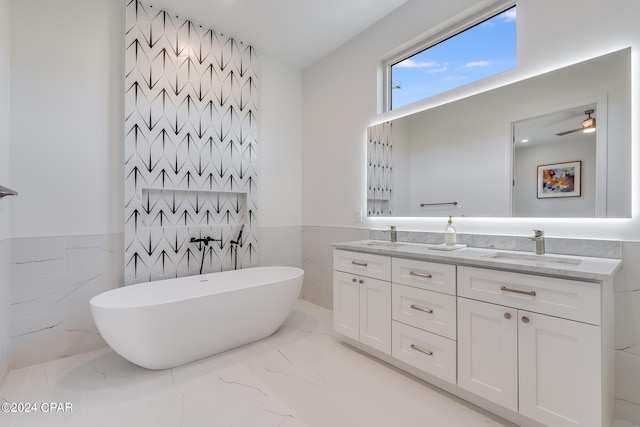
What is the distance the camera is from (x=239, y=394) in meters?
1.80

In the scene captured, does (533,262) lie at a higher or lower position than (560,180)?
lower

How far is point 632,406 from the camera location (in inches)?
59.5

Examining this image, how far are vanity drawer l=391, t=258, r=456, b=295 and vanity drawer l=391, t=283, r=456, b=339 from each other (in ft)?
0.12

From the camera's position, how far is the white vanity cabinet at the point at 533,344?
124 cm

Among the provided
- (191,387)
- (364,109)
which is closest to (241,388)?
(191,387)

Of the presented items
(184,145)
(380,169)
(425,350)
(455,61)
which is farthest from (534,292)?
(184,145)

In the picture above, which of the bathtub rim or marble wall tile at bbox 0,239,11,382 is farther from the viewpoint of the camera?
the bathtub rim

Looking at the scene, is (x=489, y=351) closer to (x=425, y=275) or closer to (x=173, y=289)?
(x=425, y=275)

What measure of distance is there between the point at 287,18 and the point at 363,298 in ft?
8.77

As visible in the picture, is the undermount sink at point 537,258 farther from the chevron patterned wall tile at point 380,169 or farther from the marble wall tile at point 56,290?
the marble wall tile at point 56,290

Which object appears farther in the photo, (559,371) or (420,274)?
(420,274)

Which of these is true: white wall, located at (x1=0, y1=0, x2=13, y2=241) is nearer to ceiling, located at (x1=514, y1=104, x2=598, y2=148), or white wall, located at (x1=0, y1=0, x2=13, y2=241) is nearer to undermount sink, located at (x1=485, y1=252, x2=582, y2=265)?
undermount sink, located at (x1=485, y1=252, x2=582, y2=265)

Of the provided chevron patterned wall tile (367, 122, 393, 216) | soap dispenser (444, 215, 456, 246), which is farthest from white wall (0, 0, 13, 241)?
soap dispenser (444, 215, 456, 246)

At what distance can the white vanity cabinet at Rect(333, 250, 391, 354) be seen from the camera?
2061 mm
